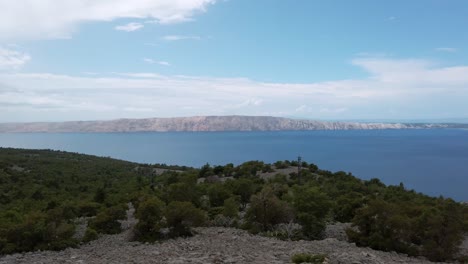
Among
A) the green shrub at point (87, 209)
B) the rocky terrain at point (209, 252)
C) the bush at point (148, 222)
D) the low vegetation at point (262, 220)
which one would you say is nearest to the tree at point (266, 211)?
the low vegetation at point (262, 220)

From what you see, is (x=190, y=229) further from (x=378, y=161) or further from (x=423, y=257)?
(x=378, y=161)

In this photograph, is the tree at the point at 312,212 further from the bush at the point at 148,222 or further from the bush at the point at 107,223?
the bush at the point at 107,223

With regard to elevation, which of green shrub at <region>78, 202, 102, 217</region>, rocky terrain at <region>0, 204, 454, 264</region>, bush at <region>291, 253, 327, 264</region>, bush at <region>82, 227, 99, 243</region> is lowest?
green shrub at <region>78, 202, 102, 217</region>

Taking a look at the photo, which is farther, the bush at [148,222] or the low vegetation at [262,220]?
the bush at [148,222]

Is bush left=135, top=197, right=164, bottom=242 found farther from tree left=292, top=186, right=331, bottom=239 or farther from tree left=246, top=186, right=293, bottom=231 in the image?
tree left=292, top=186, right=331, bottom=239

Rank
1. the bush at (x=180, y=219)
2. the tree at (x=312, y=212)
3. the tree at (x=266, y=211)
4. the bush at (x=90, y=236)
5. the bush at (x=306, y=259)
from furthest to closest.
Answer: the tree at (x=266, y=211) < the tree at (x=312, y=212) < the bush at (x=90, y=236) < the bush at (x=180, y=219) < the bush at (x=306, y=259)

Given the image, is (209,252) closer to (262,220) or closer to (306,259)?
(306,259)

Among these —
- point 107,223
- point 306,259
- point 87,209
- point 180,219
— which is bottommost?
Result: point 87,209

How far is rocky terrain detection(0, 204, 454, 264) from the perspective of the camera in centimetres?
1210

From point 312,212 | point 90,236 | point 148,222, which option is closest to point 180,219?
point 148,222

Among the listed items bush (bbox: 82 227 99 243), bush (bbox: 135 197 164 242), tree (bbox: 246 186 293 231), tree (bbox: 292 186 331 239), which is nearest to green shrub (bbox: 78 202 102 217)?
bush (bbox: 82 227 99 243)

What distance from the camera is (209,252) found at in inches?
506

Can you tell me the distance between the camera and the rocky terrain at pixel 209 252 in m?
12.1

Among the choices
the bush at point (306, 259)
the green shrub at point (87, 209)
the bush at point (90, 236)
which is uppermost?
the bush at point (306, 259)
